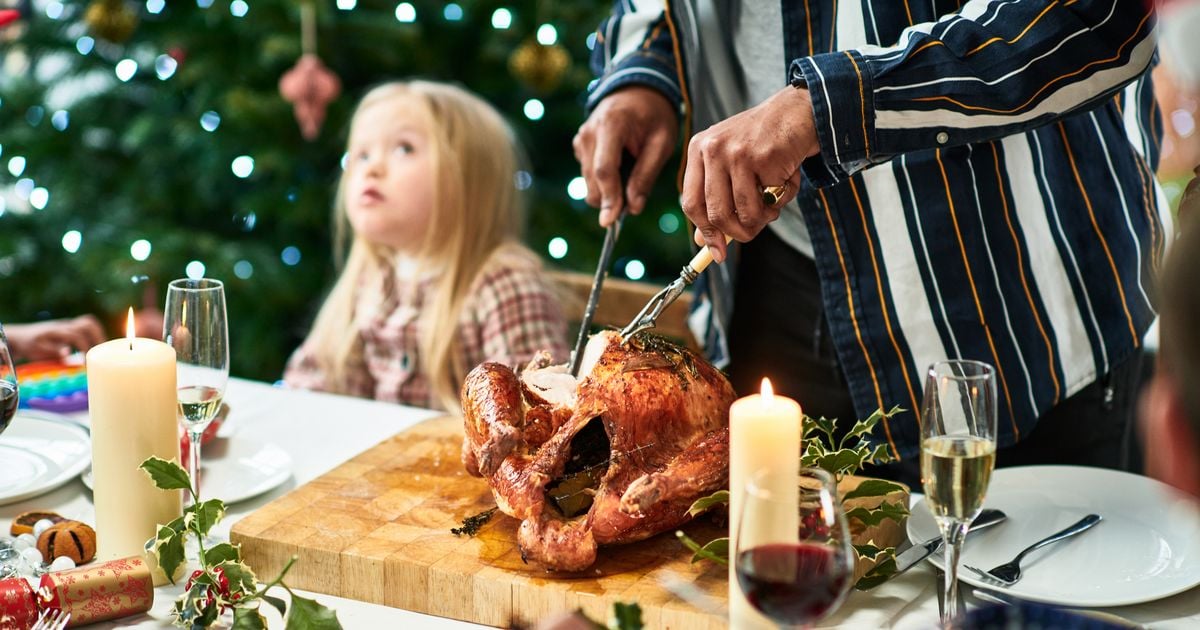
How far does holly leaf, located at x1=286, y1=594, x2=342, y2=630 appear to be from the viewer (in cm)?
107

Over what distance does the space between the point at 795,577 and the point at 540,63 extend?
2.17m

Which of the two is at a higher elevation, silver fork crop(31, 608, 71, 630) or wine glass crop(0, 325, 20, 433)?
wine glass crop(0, 325, 20, 433)

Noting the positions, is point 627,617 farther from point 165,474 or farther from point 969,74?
point 969,74

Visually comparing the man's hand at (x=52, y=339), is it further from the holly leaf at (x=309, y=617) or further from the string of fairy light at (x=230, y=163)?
the holly leaf at (x=309, y=617)

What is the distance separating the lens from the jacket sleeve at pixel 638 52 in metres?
1.85

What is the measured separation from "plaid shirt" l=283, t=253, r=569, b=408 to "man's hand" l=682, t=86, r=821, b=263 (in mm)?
1122

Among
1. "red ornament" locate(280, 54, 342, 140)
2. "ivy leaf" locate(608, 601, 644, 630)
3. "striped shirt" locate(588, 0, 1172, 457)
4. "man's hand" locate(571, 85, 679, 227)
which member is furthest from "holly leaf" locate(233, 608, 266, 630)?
"red ornament" locate(280, 54, 342, 140)

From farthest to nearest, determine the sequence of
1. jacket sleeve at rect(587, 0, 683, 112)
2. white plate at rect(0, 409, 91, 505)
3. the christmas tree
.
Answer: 1. the christmas tree
2. jacket sleeve at rect(587, 0, 683, 112)
3. white plate at rect(0, 409, 91, 505)

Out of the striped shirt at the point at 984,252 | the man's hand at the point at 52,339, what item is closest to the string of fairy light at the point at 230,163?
the man's hand at the point at 52,339

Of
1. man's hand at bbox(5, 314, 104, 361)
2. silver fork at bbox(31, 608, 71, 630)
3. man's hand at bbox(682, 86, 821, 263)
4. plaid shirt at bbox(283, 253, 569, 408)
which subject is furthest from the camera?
plaid shirt at bbox(283, 253, 569, 408)

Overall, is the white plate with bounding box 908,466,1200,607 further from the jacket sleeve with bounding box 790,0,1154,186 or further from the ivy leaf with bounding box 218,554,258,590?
the ivy leaf with bounding box 218,554,258,590

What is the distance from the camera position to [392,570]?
50.1 inches

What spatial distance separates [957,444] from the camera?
1.07 meters

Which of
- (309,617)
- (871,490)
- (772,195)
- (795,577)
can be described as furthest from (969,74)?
(309,617)
